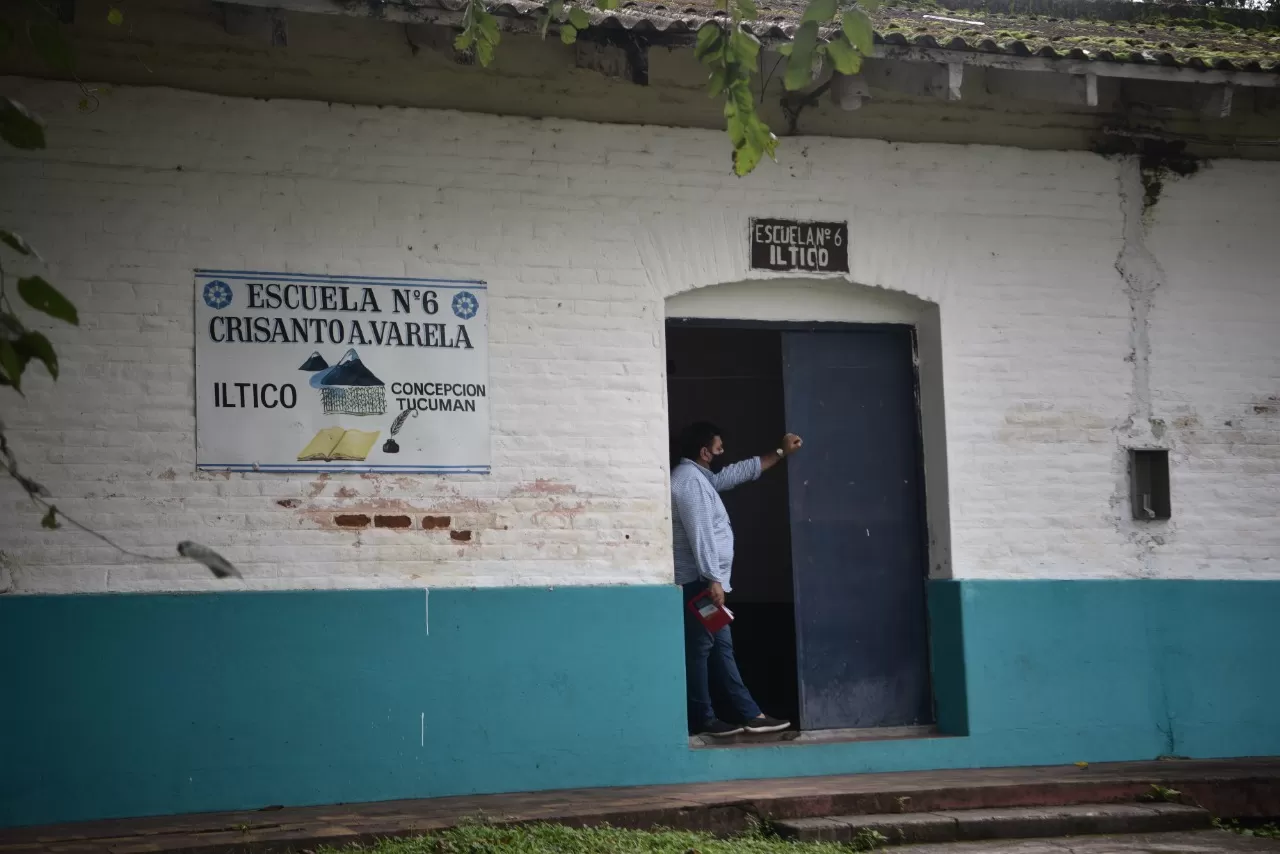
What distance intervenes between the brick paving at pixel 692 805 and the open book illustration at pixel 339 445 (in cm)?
181

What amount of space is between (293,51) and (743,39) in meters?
3.61

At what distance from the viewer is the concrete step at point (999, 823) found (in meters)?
7.02

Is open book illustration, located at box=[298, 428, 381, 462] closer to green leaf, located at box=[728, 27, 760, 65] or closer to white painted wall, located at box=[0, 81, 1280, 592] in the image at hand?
white painted wall, located at box=[0, 81, 1280, 592]

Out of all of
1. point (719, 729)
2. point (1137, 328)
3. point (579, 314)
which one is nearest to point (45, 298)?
point (579, 314)

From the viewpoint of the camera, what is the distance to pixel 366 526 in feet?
25.0

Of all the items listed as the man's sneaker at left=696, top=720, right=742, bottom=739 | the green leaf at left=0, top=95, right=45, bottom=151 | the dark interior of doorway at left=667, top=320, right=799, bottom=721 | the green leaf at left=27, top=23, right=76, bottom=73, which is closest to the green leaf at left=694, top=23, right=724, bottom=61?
the green leaf at left=27, top=23, right=76, bottom=73

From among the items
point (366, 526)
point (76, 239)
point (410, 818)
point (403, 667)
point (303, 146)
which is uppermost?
point (303, 146)

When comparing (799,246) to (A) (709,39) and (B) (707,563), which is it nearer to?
(B) (707,563)

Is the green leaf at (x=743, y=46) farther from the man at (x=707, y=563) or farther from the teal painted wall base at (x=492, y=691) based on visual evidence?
the man at (x=707, y=563)

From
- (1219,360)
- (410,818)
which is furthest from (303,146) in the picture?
(1219,360)

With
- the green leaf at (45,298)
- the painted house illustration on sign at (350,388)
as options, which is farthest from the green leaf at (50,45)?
the painted house illustration on sign at (350,388)

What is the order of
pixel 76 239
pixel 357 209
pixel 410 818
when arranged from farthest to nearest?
1. pixel 357 209
2. pixel 76 239
3. pixel 410 818

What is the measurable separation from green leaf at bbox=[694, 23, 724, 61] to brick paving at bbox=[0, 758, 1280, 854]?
3670mm

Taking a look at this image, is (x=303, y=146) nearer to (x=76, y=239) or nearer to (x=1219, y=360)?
(x=76, y=239)
